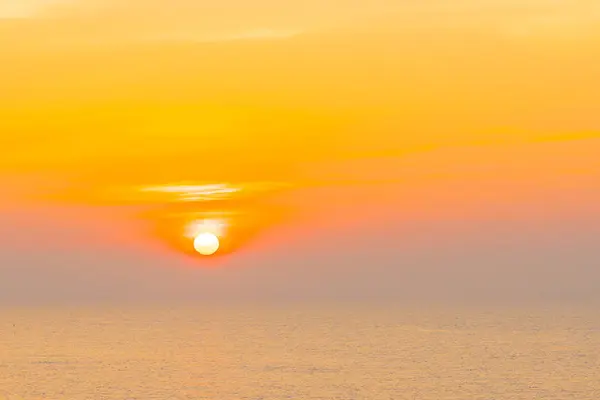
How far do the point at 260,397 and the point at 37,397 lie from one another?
30.1m

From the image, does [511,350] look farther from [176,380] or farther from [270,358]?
[176,380]

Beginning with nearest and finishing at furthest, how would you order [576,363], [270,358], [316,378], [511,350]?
[316,378], [576,363], [270,358], [511,350]

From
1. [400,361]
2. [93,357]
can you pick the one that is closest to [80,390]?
[93,357]

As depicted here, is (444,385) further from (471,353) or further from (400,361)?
(471,353)

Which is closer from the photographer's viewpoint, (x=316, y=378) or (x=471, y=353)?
(x=316, y=378)

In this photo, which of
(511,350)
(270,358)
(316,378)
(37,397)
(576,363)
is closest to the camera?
(37,397)

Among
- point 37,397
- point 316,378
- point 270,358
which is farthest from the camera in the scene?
point 270,358

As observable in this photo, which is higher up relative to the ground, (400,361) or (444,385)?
(400,361)

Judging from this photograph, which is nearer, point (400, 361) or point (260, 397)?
point (260, 397)

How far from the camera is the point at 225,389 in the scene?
13862 cm

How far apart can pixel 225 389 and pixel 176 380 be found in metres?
13.2

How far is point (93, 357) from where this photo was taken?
184 m

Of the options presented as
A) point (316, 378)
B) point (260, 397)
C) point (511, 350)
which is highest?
point (511, 350)

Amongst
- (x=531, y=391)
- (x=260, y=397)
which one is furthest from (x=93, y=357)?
(x=531, y=391)
